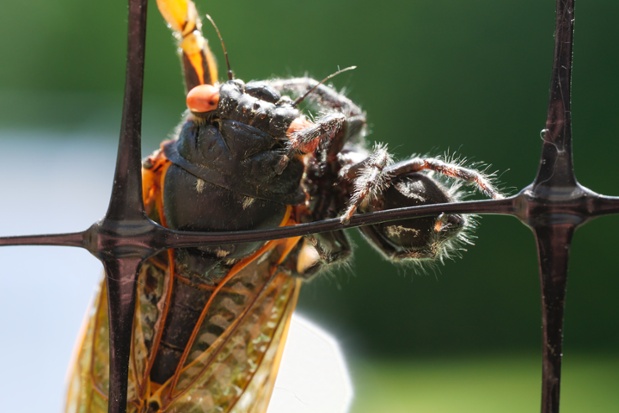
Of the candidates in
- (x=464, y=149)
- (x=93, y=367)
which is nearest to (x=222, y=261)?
(x=93, y=367)

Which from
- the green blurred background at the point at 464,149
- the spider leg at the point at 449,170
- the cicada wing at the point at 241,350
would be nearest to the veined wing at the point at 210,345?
the cicada wing at the point at 241,350

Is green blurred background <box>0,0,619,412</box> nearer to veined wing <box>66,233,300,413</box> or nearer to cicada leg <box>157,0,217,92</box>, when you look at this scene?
veined wing <box>66,233,300,413</box>

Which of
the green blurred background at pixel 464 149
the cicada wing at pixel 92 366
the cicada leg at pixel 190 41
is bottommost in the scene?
the cicada wing at pixel 92 366

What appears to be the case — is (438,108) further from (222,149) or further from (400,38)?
(222,149)

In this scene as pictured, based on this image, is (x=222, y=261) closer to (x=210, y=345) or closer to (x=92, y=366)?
(x=210, y=345)

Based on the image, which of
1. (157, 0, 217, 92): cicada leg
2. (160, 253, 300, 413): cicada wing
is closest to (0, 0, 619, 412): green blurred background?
(160, 253, 300, 413): cicada wing

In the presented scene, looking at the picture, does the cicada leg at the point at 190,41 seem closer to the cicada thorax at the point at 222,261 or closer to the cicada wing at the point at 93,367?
the cicada thorax at the point at 222,261

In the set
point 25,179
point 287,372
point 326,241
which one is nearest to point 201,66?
point 326,241
